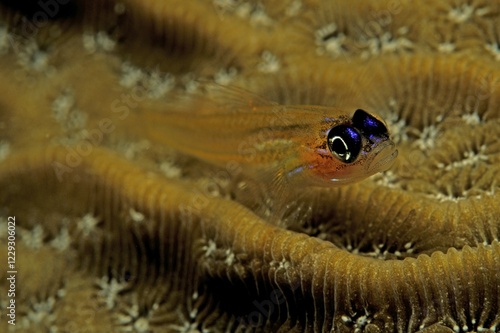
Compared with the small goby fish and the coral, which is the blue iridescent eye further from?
the coral

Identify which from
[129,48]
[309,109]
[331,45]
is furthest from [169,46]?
[309,109]

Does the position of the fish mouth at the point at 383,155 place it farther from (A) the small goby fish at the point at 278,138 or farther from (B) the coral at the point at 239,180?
(B) the coral at the point at 239,180

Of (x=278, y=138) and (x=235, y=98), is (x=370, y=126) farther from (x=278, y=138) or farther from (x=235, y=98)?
(x=235, y=98)

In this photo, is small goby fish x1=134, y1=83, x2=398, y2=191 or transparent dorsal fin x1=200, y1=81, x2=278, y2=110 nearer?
small goby fish x1=134, y1=83, x2=398, y2=191

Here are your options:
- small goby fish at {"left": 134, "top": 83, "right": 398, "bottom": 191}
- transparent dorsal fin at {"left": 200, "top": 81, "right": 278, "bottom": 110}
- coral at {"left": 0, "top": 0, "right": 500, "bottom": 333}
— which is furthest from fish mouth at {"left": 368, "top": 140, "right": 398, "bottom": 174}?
transparent dorsal fin at {"left": 200, "top": 81, "right": 278, "bottom": 110}

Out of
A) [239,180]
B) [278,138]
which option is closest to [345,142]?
[278,138]
